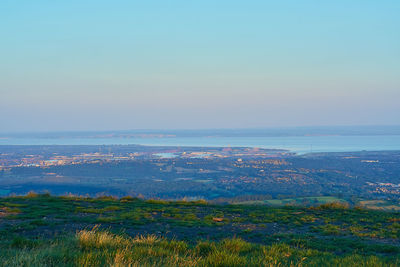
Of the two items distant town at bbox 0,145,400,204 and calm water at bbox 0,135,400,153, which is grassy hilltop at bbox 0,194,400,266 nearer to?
distant town at bbox 0,145,400,204

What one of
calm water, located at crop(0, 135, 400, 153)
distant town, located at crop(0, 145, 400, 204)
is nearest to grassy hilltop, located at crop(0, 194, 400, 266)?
distant town, located at crop(0, 145, 400, 204)

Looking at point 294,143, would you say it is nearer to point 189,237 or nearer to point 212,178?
point 212,178

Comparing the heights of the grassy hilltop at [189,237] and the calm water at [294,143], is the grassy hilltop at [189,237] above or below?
above

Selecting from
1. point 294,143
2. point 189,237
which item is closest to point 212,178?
point 189,237

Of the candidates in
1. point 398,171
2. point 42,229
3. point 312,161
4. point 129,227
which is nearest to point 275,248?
point 129,227

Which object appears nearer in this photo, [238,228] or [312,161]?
[238,228]

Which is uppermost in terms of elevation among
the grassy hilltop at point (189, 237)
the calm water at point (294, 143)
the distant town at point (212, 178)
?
the grassy hilltop at point (189, 237)

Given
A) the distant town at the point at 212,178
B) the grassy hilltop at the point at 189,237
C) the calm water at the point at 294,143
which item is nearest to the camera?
the grassy hilltop at the point at 189,237

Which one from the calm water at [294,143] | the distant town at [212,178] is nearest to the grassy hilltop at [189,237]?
the distant town at [212,178]

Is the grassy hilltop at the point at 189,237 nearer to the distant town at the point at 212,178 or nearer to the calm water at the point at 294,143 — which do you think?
the distant town at the point at 212,178

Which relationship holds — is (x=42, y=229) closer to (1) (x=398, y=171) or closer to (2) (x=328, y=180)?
(2) (x=328, y=180)
